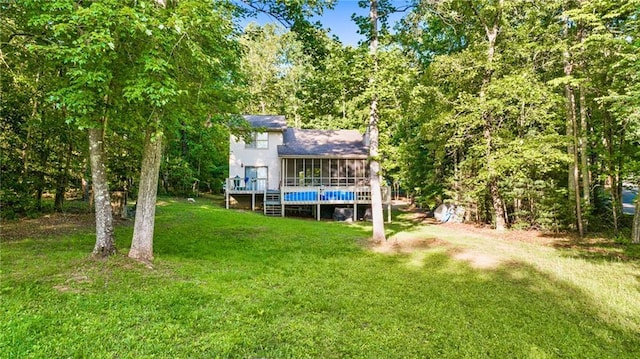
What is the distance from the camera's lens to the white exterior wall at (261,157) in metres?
20.6

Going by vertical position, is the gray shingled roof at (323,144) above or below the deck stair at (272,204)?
above

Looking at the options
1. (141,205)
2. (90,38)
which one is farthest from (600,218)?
(90,38)

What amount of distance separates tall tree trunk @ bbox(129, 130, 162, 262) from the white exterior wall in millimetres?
13918

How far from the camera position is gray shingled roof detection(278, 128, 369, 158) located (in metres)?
19.6

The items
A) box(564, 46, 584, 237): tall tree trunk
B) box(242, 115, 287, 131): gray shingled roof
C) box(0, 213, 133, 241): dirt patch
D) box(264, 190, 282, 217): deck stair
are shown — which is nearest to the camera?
box(0, 213, 133, 241): dirt patch

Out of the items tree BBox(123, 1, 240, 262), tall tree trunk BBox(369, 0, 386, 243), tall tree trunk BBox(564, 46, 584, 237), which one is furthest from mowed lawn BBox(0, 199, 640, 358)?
tall tree trunk BBox(564, 46, 584, 237)

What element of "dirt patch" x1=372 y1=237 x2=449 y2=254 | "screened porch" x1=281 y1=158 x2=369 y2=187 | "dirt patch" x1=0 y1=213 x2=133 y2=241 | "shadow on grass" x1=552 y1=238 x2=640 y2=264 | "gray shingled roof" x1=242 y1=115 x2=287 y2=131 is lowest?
"shadow on grass" x1=552 y1=238 x2=640 y2=264

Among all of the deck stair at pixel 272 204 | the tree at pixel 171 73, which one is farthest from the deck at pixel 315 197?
the tree at pixel 171 73

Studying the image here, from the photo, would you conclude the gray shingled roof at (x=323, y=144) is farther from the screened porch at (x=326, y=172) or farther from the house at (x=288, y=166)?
the screened porch at (x=326, y=172)

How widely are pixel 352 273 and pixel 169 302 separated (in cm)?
371

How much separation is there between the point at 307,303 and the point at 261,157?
16218 millimetres

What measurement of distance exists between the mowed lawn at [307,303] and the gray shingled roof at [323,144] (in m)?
11.0

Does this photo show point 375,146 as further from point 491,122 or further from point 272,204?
point 272,204

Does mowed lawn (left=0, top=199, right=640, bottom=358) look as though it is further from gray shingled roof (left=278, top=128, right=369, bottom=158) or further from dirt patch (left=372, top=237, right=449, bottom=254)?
gray shingled roof (left=278, top=128, right=369, bottom=158)
